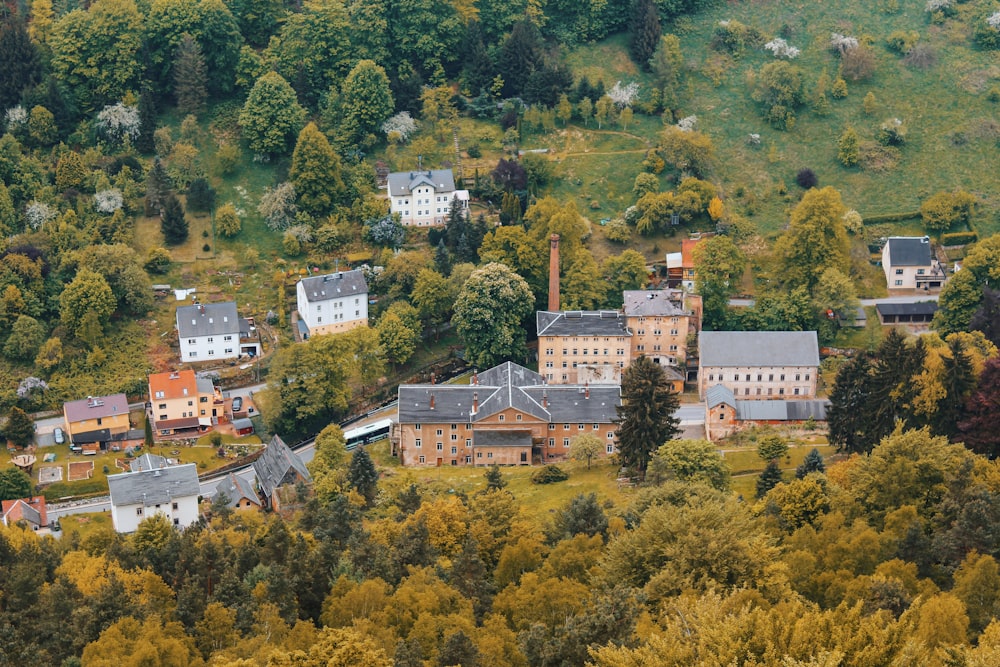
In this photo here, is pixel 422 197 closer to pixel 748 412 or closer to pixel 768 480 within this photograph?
pixel 748 412

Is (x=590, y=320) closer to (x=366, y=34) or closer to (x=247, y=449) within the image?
(x=247, y=449)

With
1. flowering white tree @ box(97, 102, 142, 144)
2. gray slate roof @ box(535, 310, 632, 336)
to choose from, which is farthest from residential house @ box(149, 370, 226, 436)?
flowering white tree @ box(97, 102, 142, 144)

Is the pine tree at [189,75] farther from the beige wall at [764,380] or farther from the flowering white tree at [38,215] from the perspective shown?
the beige wall at [764,380]

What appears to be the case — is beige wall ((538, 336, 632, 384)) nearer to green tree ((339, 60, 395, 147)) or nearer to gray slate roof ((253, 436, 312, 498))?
gray slate roof ((253, 436, 312, 498))

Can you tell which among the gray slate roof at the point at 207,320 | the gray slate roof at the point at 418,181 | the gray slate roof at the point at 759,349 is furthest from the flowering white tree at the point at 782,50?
the gray slate roof at the point at 207,320

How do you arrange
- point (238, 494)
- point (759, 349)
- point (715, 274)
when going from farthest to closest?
point (715, 274), point (759, 349), point (238, 494)

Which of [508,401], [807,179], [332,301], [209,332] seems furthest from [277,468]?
[807,179]

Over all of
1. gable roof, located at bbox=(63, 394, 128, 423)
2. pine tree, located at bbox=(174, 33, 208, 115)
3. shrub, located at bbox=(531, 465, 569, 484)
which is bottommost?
shrub, located at bbox=(531, 465, 569, 484)
